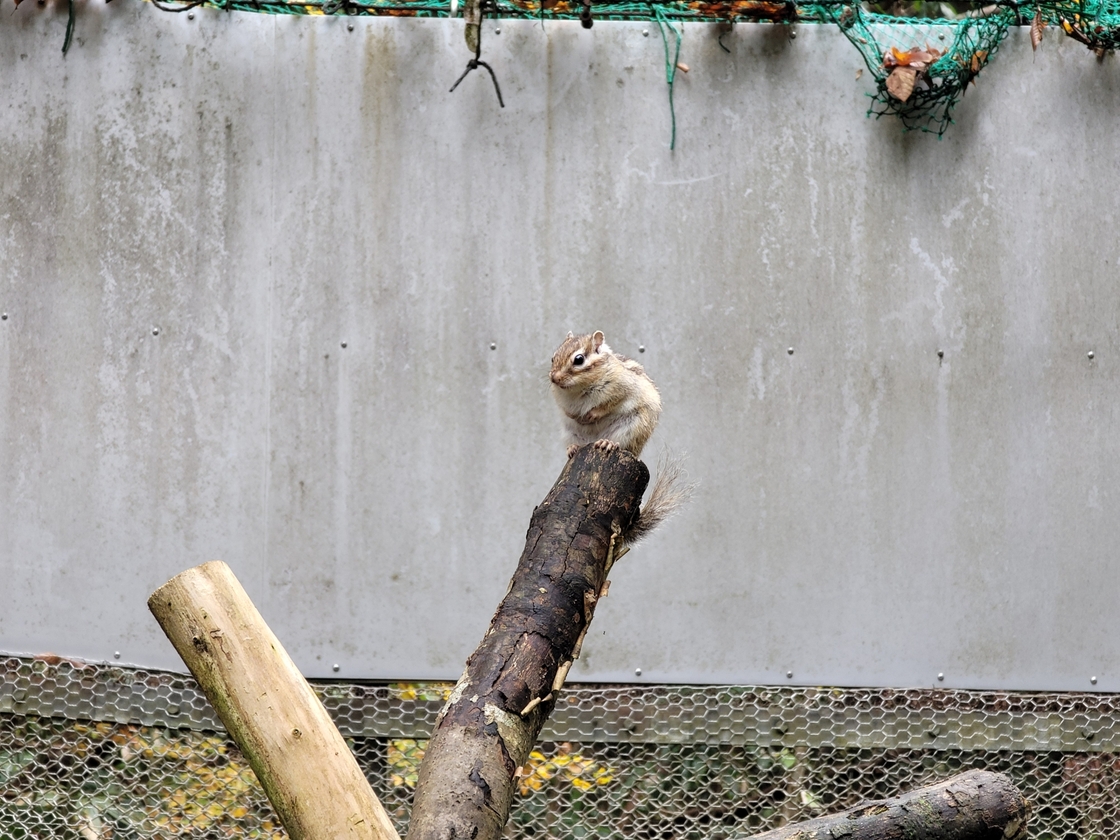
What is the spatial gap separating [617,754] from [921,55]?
274cm

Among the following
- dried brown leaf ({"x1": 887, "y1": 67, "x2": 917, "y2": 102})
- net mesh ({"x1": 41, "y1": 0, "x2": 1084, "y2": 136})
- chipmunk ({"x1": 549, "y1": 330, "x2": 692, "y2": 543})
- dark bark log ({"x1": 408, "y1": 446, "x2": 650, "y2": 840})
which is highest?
net mesh ({"x1": 41, "y1": 0, "x2": 1084, "y2": 136})

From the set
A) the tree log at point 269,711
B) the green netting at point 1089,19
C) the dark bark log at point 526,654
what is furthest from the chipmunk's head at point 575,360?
the green netting at point 1089,19

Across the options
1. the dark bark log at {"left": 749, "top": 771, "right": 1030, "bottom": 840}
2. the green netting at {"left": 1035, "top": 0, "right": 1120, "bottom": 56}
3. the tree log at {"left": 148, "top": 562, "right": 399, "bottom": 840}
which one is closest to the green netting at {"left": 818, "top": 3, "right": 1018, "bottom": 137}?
the green netting at {"left": 1035, "top": 0, "right": 1120, "bottom": 56}

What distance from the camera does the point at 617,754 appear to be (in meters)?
3.78

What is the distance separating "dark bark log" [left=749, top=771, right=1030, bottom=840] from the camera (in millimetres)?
1861

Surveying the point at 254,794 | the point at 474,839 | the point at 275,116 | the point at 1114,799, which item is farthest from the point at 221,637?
the point at 1114,799

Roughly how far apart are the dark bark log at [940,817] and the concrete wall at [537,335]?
1.82 meters

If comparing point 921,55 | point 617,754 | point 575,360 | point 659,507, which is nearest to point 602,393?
point 575,360

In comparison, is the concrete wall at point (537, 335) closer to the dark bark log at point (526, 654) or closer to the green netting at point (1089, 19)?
the green netting at point (1089, 19)

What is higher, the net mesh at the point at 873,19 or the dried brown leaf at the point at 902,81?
the net mesh at the point at 873,19

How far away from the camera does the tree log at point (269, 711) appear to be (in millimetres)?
1614

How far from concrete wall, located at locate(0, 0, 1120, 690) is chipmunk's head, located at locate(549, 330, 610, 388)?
26.4 inches

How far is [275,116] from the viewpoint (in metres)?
3.86

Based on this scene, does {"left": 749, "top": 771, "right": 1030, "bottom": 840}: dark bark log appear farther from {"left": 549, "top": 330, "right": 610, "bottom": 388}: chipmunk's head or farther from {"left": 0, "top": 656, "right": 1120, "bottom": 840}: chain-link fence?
{"left": 0, "top": 656, "right": 1120, "bottom": 840}: chain-link fence
